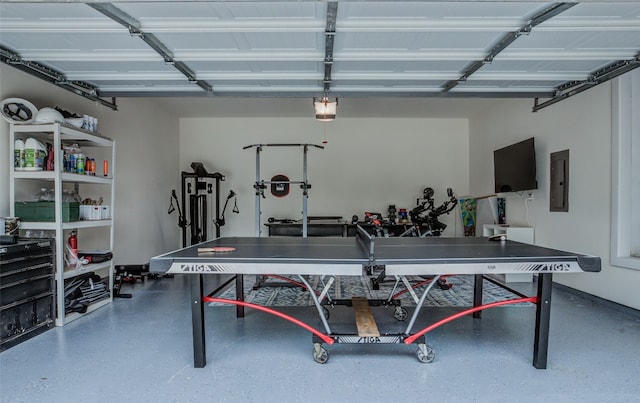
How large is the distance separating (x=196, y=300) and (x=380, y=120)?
5.89 m

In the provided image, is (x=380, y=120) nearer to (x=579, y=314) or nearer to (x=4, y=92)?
(x=579, y=314)

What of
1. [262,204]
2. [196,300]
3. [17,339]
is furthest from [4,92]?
[262,204]

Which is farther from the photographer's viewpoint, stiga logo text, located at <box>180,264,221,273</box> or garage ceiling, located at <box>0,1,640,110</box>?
garage ceiling, located at <box>0,1,640,110</box>

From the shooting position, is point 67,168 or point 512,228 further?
point 512,228

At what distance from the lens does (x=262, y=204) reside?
7.29 metres

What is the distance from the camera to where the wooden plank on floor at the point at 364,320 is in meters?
2.48

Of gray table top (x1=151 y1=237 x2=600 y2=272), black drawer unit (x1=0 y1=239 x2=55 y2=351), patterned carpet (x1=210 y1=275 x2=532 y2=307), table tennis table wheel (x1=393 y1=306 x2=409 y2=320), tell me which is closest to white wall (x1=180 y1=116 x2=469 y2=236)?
patterned carpet (x1=210 y1=275 x2=532 y2=307)

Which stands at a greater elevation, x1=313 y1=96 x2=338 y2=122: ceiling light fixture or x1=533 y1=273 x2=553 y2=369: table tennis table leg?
x1=313 y1=96 x2=338 y2=122: ceiling light fixture

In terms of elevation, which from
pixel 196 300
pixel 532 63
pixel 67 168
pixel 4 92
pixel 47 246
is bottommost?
pixel 196 300

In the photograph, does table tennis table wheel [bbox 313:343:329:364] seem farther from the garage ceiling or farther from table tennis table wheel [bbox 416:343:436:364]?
the garage ceiling

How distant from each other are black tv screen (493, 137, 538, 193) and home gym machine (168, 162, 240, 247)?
4928mm

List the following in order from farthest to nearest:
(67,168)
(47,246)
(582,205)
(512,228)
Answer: (512,228), (582,205), (67,168), (47,246)

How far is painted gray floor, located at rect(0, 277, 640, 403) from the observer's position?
207 cm

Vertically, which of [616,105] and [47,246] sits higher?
[616,105]
